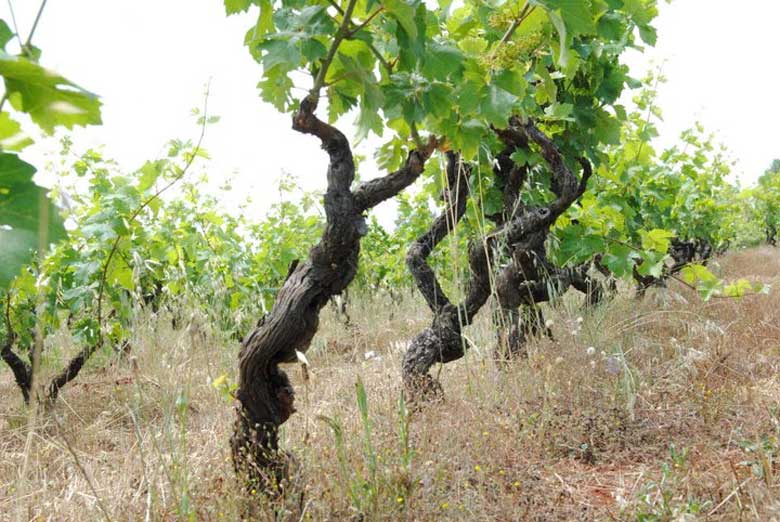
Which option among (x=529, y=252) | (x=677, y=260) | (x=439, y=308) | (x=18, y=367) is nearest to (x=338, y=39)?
(x=439, y=308)

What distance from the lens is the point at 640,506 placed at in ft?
7.02

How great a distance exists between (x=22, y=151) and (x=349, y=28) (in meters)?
1.01

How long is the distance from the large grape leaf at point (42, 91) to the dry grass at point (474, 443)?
3.97ft

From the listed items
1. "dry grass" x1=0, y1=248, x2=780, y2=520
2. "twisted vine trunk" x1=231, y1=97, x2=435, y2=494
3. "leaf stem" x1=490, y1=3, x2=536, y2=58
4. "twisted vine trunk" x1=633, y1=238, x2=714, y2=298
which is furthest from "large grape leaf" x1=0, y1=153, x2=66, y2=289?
"twisted vine trunk" x1=633, y1=238, x2=714, y2=298

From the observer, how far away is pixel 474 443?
8.52 ft

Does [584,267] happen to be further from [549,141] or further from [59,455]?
[59,455]

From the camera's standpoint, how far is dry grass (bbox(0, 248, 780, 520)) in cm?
209

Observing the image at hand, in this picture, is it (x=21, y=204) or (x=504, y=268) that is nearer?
(x=21, y=204)

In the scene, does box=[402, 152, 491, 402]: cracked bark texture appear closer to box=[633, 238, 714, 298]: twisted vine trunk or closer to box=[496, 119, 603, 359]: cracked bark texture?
box=[496, 119, 603, 359]: cracked bark texture

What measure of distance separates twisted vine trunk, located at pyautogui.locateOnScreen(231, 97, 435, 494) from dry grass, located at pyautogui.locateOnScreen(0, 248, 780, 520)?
0.44 ft

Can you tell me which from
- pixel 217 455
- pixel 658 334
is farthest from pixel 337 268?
pixel 658 334

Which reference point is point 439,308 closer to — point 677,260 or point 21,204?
point 21,204

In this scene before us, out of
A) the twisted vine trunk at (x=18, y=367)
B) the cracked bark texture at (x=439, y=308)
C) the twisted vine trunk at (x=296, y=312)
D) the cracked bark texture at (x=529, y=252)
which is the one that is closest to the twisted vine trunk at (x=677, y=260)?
the cracked bark texture at (x=529, y=252)

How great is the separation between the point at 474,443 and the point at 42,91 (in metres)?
2.39
